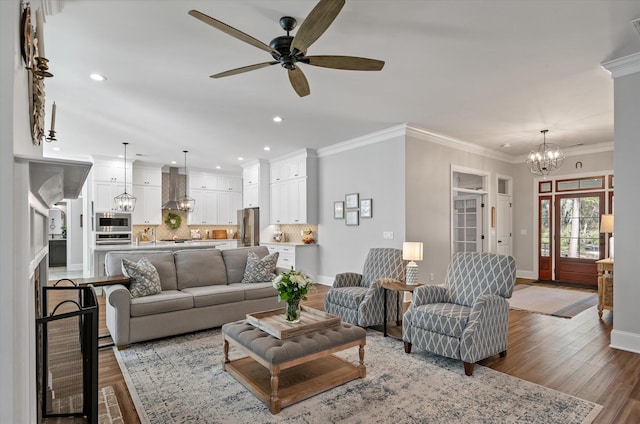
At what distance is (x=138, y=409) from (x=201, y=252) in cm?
246

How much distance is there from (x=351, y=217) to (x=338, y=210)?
1.34 ft

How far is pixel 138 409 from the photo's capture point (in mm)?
2461

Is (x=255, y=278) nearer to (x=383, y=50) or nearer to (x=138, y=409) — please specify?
(x=138, y=409)

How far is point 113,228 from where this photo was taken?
787 cm

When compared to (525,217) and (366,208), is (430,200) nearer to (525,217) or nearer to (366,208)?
(366,208)

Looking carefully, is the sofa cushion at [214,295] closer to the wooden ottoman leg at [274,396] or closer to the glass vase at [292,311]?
the glass vase at [292,311]

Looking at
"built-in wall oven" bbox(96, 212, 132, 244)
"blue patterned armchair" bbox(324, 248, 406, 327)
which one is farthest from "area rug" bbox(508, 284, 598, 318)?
"built-in wall oven" bbox(96, 212, 132, 244)

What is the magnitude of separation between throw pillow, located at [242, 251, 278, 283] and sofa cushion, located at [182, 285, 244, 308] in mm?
359

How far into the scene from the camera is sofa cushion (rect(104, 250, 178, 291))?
4.07 meters

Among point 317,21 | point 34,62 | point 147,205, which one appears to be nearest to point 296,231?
point 147,205

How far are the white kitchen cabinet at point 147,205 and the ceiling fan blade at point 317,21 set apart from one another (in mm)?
7750

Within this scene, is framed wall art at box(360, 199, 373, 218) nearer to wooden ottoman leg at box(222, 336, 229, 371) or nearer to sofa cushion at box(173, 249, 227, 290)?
sofa cushion at box(173, 249, 227, 290)

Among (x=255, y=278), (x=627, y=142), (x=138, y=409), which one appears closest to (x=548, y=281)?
(x=627, y=142)

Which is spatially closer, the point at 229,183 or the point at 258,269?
the point at 258,269
